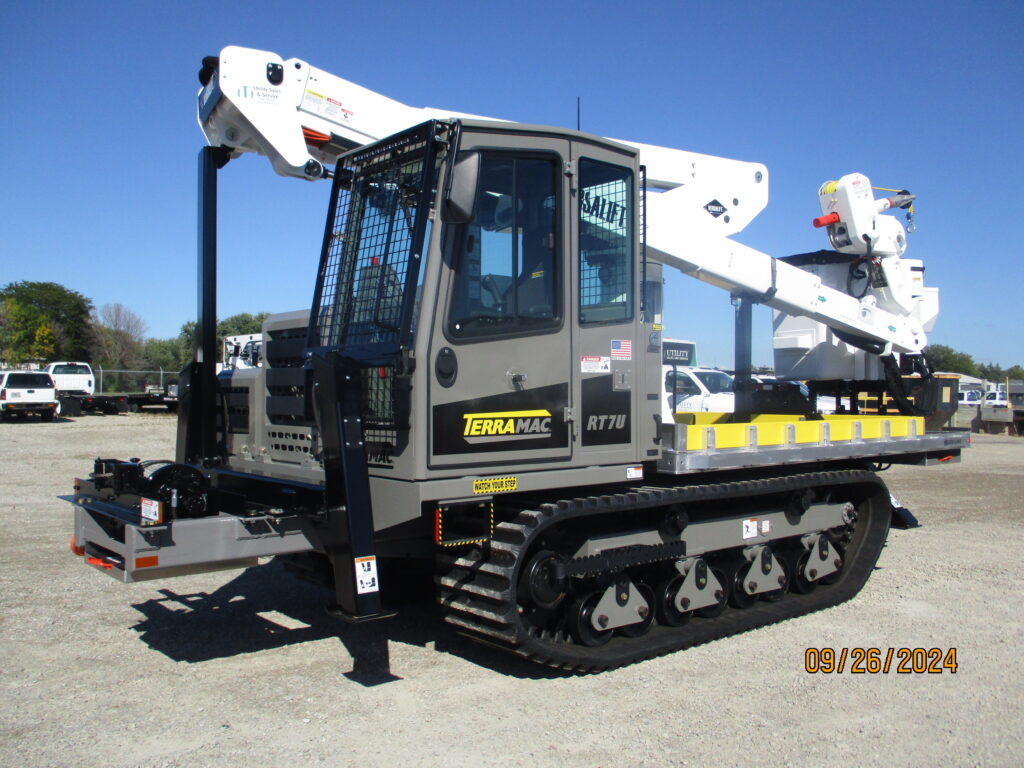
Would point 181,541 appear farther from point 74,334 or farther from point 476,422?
point 74,334

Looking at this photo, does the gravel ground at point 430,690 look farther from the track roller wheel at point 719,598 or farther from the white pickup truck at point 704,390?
the white pickup truck at point 704,390

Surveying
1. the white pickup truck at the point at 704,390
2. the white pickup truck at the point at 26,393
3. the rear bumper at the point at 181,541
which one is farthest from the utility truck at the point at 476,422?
the white pickup truck at the point at 26,393

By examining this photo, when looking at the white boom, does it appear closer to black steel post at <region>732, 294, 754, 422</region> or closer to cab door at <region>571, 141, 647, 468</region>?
black steel post at <region>732, 294, 754, 422</region>

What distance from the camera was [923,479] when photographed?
17000 millimetres

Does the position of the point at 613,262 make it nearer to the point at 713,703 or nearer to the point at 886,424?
the point at 713,703

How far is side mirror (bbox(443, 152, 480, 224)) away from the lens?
4.55m

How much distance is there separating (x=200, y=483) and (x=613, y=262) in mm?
2857

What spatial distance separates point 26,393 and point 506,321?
2685 cm

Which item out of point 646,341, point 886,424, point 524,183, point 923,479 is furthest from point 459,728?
point 923,479

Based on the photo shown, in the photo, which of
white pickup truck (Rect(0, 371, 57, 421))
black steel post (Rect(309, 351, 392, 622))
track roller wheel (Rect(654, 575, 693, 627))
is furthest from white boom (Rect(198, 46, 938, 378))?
white pickup truck (Rect(0, 371, 57, 421))

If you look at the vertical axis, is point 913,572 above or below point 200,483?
below

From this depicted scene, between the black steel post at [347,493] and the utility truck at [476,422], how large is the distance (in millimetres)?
15

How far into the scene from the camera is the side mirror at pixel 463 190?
455 cm

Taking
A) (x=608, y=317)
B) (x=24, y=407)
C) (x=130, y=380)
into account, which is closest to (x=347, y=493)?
(x=608, y=317)
